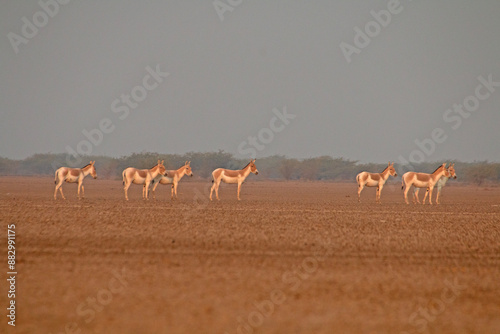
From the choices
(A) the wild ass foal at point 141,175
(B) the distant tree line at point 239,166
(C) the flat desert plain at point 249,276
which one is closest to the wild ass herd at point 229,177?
(A) the wild ass foal at point 141,175

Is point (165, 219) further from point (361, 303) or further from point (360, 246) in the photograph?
point (361, 303)

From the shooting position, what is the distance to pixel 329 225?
62.6 ft

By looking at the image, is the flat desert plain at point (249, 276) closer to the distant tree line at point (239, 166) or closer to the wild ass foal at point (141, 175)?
the wild ass foal at point (141, 175)

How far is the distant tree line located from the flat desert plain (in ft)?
226

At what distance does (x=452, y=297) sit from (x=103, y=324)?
5.01 meters

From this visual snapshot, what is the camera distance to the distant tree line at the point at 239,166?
97.6 metres

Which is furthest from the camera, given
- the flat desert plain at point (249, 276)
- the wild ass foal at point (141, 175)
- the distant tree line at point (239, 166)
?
the distant tree line at point (239, 166)

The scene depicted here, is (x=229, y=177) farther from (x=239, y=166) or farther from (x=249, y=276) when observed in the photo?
(x=239, y=166)

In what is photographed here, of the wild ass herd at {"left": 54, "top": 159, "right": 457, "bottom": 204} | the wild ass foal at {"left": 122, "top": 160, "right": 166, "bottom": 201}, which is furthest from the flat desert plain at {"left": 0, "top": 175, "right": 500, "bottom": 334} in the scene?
the wild ass herd at {"left": 54, "top": 159, "right": 457, "bottom": 204}

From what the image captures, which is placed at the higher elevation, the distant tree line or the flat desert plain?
the distant tree line

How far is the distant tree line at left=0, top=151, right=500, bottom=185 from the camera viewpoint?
320 feet

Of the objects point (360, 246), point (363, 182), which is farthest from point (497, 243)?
point (363, 182)

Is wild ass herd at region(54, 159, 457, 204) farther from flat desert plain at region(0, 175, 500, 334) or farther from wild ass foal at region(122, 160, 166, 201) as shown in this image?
flat desert plain at region(0, 175, 500, 334)

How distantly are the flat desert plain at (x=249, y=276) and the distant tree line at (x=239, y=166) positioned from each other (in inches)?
2707
